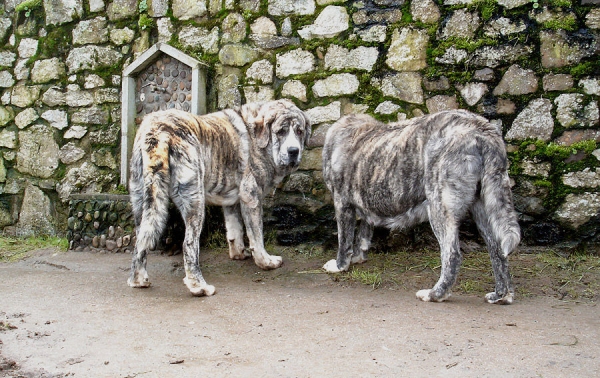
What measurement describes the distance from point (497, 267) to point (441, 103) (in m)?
1.80

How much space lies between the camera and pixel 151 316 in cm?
352

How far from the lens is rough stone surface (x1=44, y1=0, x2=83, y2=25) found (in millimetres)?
6477

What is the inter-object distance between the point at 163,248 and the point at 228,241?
0.70m

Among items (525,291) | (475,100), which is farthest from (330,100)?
(525,291)

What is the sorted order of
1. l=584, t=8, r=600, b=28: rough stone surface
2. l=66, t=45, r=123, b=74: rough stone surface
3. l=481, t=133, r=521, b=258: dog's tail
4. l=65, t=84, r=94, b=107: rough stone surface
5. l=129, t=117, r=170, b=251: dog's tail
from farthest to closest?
l=65, t=84, r=94, b=107: rough stone surface, l=66, t=45, r=123, b=74: rough stone surface, l=584, t=8, r=600, b=28: rough stone surface, l=129, t=117, r=170, b=251: dog's tail, l=481, t=133, r=521, b=258: dog's tail

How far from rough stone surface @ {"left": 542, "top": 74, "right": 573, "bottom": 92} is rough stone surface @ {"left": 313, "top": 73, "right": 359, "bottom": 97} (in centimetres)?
167

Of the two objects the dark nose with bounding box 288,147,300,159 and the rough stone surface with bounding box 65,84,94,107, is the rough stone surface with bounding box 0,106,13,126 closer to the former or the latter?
the rough stone surface with bounding box 65,84,94,107

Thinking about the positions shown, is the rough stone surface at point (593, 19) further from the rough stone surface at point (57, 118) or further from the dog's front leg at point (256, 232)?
the rough stone surface at point (57, 118)

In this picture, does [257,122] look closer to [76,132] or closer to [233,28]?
[233,28]

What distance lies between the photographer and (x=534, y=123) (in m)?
4.79

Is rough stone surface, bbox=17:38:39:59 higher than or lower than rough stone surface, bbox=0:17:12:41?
lower

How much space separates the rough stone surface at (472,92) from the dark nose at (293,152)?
5.19 feet

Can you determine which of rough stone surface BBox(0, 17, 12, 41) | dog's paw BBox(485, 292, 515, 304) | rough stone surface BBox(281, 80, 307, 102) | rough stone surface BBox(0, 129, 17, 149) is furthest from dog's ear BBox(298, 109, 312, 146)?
rough stone surface BBox(0, 17, 12, 41)

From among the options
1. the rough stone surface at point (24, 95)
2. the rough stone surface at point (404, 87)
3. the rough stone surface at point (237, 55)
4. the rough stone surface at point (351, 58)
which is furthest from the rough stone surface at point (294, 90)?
the rough stone surface at point (24, 95)
